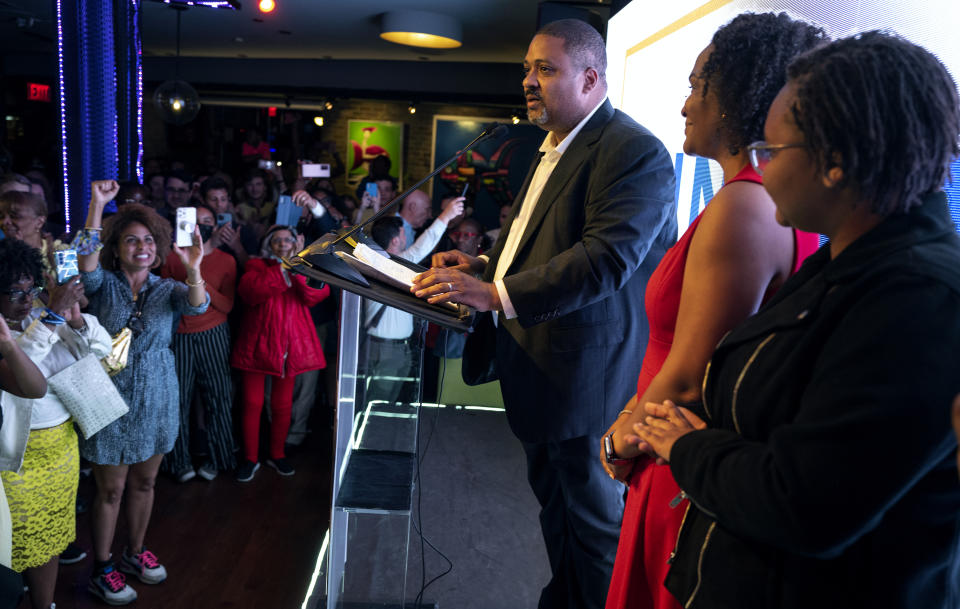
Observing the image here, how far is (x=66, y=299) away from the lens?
88.7 inches

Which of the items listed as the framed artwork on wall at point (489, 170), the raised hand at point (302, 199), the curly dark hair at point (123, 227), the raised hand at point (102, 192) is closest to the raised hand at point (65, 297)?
the curly dark hair at point (123, 227)

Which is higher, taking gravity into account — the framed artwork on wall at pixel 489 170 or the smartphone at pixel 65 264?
the framed artwork on wall at pixel 489 170

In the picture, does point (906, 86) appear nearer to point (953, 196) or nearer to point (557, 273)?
point (953, 196)

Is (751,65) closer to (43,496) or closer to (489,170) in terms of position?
(43,496)

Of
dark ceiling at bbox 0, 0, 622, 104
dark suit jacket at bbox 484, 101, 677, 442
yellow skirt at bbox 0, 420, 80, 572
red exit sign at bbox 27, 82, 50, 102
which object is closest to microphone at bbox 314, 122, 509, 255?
dark suit jacket at bbox 484, 101, 677, 442

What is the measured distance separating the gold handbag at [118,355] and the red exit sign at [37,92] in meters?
11.0

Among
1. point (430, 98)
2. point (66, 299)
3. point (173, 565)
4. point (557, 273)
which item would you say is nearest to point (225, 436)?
point (173, 565)

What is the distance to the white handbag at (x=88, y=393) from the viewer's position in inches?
86.8

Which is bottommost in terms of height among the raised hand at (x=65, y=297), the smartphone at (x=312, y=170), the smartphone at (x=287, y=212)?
the raised hand at (x=65, y=297)

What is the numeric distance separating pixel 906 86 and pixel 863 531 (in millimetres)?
472

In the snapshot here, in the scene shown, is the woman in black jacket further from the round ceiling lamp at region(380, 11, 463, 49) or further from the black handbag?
the round ceiling lamp at region(380, 11, 463, 49)

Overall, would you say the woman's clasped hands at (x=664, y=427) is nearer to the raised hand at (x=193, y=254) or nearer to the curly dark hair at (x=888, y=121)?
Result: the curly dark hair at (x=888, y=121)

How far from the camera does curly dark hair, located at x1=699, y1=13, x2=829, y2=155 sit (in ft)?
3.60

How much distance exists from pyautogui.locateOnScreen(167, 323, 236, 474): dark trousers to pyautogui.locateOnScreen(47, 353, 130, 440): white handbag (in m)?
1.20
